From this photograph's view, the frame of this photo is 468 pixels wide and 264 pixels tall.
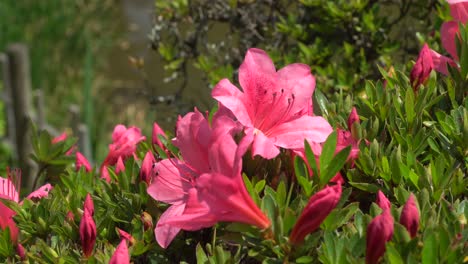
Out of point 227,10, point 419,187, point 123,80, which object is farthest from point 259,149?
point 123,80

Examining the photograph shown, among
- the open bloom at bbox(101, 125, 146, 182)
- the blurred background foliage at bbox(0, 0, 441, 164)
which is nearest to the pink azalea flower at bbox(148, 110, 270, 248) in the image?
the open bloom at bbox(101, 125, 146, 182)

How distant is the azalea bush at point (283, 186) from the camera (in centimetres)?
128

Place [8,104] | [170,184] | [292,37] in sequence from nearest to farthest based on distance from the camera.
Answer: [170,184] < [292,37] < [8,104]

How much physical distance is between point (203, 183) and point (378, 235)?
0.93 ft

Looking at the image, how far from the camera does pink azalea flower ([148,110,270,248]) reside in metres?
1.26

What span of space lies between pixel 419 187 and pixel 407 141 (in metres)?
0.13

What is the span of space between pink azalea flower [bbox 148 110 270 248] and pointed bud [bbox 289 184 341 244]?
0.20ft

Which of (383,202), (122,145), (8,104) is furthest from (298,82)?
(8,104)

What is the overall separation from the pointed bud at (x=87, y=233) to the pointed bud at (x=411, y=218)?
583 mm

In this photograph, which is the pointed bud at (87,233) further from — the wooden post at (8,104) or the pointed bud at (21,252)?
the wooden post at (8,104)

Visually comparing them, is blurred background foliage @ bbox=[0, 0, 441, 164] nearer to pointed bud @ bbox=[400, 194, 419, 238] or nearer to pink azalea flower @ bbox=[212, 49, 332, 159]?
pink azalea flower @ bbox=[212, 49, 332, 159]

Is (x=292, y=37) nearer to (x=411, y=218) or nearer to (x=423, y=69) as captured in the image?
(x=423, y=69)

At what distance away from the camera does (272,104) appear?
1531mm

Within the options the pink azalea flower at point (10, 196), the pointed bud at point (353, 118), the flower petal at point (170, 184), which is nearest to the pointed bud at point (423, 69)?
the pointed bud at point (353, 118)
